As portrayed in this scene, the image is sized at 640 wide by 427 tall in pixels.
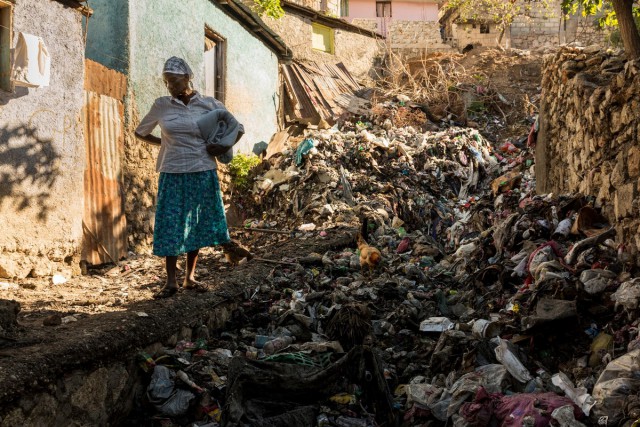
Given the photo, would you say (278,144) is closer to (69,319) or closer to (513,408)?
(69,319)

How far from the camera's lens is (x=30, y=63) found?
5531 mm

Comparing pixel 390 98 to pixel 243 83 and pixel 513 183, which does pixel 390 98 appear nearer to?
pixel 243 83

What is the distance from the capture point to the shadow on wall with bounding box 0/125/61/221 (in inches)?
213

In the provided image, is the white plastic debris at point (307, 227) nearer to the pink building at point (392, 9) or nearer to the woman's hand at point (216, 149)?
the woman's hand at point (216, 149)

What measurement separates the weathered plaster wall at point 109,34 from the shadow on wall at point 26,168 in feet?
6.35

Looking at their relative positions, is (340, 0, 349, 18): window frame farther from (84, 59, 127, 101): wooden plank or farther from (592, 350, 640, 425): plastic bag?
(592, 350, 640, 425): plastic bag

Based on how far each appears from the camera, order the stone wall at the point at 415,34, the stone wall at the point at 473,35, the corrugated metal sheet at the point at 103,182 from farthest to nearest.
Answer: the stone wall at the point at 473,35 → the stone wall at the point at 415,34 → the corrugated metal sheet at the point at 103,182

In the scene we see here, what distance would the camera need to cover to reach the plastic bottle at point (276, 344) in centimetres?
445

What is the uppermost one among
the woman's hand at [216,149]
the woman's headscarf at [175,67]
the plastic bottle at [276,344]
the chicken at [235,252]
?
the woman's headscarf at [175,67]

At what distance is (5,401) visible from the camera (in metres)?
2.91

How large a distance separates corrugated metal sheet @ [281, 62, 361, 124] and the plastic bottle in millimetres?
9860

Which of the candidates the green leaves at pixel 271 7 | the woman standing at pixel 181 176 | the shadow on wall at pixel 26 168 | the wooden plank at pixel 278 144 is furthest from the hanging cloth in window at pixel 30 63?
the green leaves at pixel 271 7

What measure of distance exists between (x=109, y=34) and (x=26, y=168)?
249 cm

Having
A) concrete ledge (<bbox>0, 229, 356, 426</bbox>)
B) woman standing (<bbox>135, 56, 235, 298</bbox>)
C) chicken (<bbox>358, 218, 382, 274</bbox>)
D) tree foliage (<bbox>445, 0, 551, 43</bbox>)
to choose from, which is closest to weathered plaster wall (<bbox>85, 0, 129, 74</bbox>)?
woman standing (<bbox>135, 56, 235, 298</bbox>)
